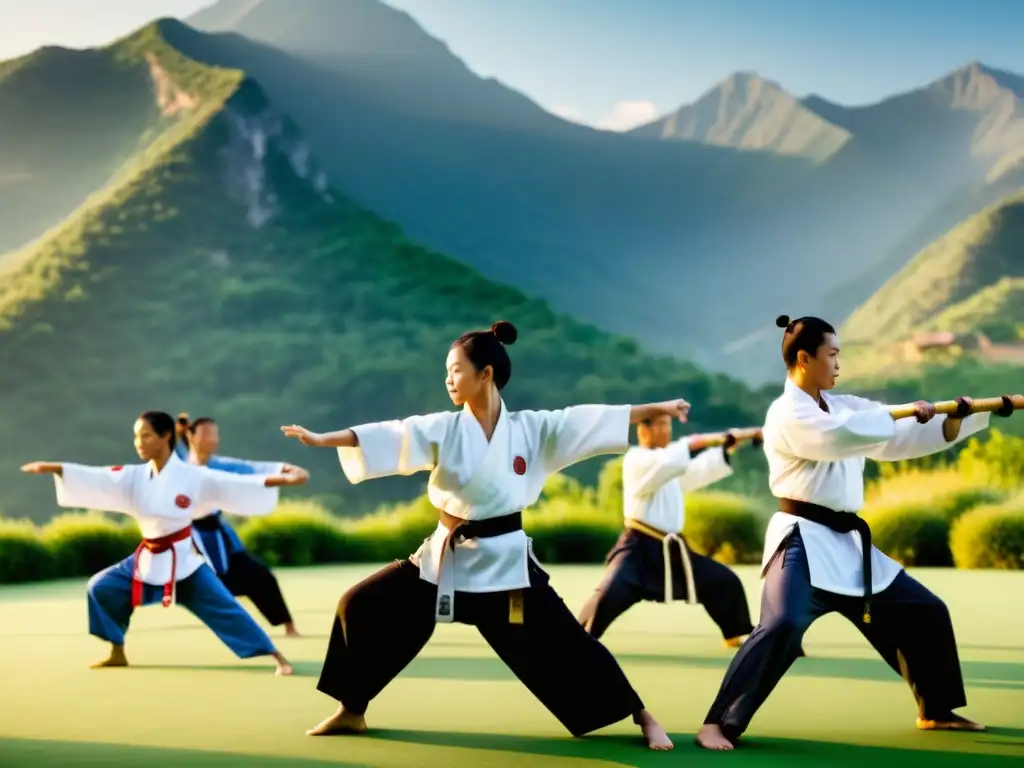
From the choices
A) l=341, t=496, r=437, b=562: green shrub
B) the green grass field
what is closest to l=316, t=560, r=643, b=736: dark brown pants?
the green grass field

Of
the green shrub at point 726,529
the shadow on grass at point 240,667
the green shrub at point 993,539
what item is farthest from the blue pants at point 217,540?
the green shrub at point 993,539

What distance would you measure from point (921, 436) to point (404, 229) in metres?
40.4

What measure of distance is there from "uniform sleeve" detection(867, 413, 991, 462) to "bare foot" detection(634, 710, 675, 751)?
1023 mm

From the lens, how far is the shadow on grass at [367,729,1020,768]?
11.3 feet

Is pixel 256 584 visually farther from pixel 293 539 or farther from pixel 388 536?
pixel 388 536

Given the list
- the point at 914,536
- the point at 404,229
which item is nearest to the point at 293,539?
the point at 914,536

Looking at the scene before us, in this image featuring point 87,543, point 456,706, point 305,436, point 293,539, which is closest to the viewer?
point 305,436

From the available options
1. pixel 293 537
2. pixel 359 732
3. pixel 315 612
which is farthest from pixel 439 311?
pixel 359 732

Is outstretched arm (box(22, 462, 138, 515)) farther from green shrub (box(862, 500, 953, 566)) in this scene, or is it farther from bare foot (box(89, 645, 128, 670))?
green shrub (box(862, 500, 953, 566))

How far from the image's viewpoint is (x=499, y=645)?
381 cm

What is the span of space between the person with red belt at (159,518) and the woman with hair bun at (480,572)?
5.48ft

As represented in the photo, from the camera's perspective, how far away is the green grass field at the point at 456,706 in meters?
3.59

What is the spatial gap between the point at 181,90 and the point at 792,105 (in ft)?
67.7

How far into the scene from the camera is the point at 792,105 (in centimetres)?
4425
